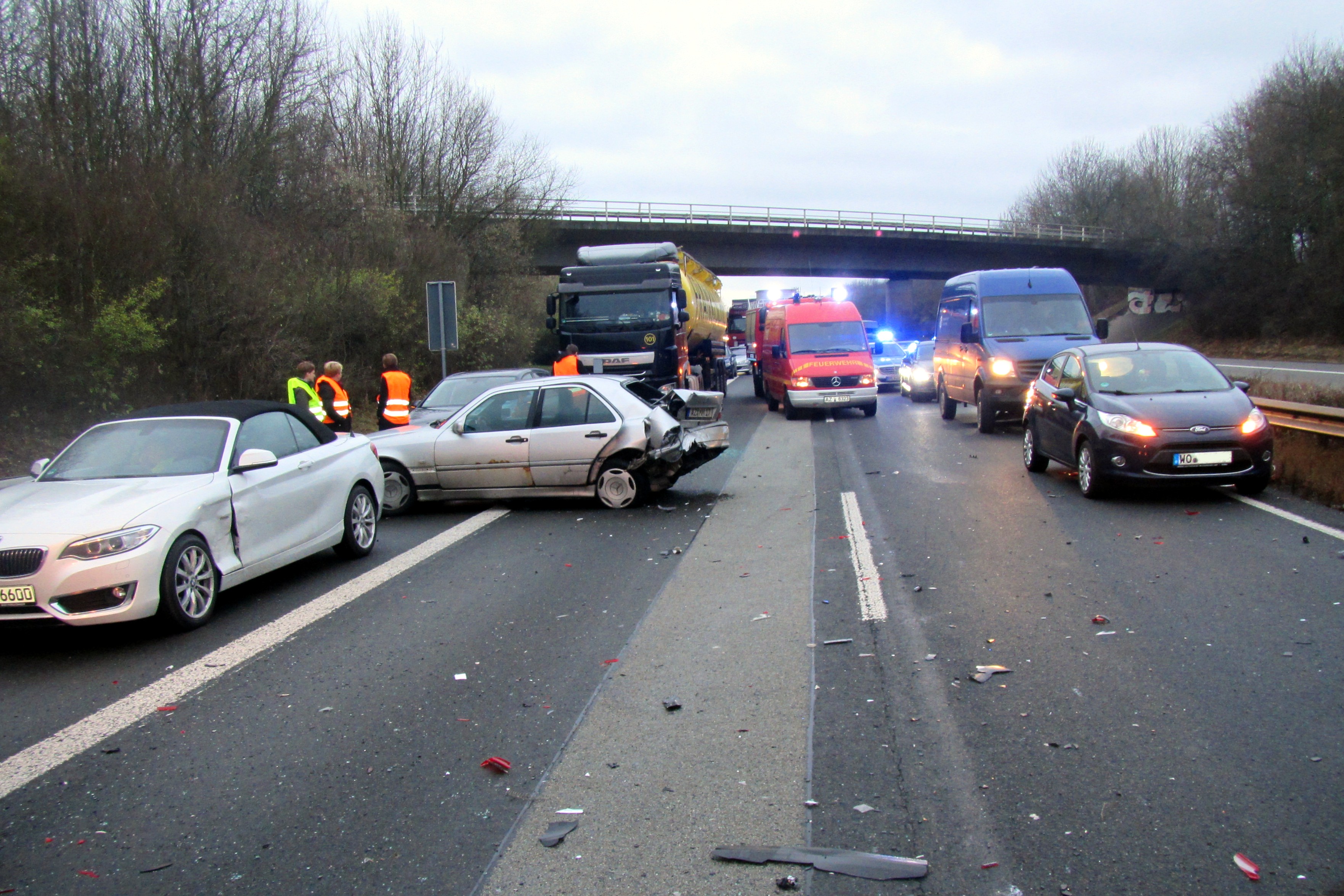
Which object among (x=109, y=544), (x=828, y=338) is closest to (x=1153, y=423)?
(x=109, y=544)

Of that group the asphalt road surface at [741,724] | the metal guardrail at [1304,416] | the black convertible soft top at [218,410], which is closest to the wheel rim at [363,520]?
the asphalt road surface at [741,724]

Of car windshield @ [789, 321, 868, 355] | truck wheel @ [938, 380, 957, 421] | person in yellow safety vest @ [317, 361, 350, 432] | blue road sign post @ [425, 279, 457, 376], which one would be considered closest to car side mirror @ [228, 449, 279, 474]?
person in yellow safety vest @ [317, 361, 350, 432]

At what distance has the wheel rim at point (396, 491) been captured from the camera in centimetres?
1195

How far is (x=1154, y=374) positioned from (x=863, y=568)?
5.58 metres

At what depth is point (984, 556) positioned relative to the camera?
852 centimetres

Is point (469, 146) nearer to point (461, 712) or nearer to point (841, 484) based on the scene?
point (841, 484)

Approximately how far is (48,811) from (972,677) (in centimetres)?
429

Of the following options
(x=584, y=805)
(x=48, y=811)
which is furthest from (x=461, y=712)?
(x=48, y=811)

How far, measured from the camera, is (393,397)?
1489cm

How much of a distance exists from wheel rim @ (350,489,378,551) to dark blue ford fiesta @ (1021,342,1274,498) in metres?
7.42

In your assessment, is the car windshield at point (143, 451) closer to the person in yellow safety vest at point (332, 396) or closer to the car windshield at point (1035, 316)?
the person in yellow safety vest at point (332, 396)

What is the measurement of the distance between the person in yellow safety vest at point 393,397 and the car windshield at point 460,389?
0.56 m

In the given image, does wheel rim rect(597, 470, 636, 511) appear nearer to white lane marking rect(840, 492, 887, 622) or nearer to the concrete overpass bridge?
white lane marking rect(840, 492, 887, 622)

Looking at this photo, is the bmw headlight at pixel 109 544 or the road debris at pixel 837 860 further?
the bmw headlight at pixel 109 544
